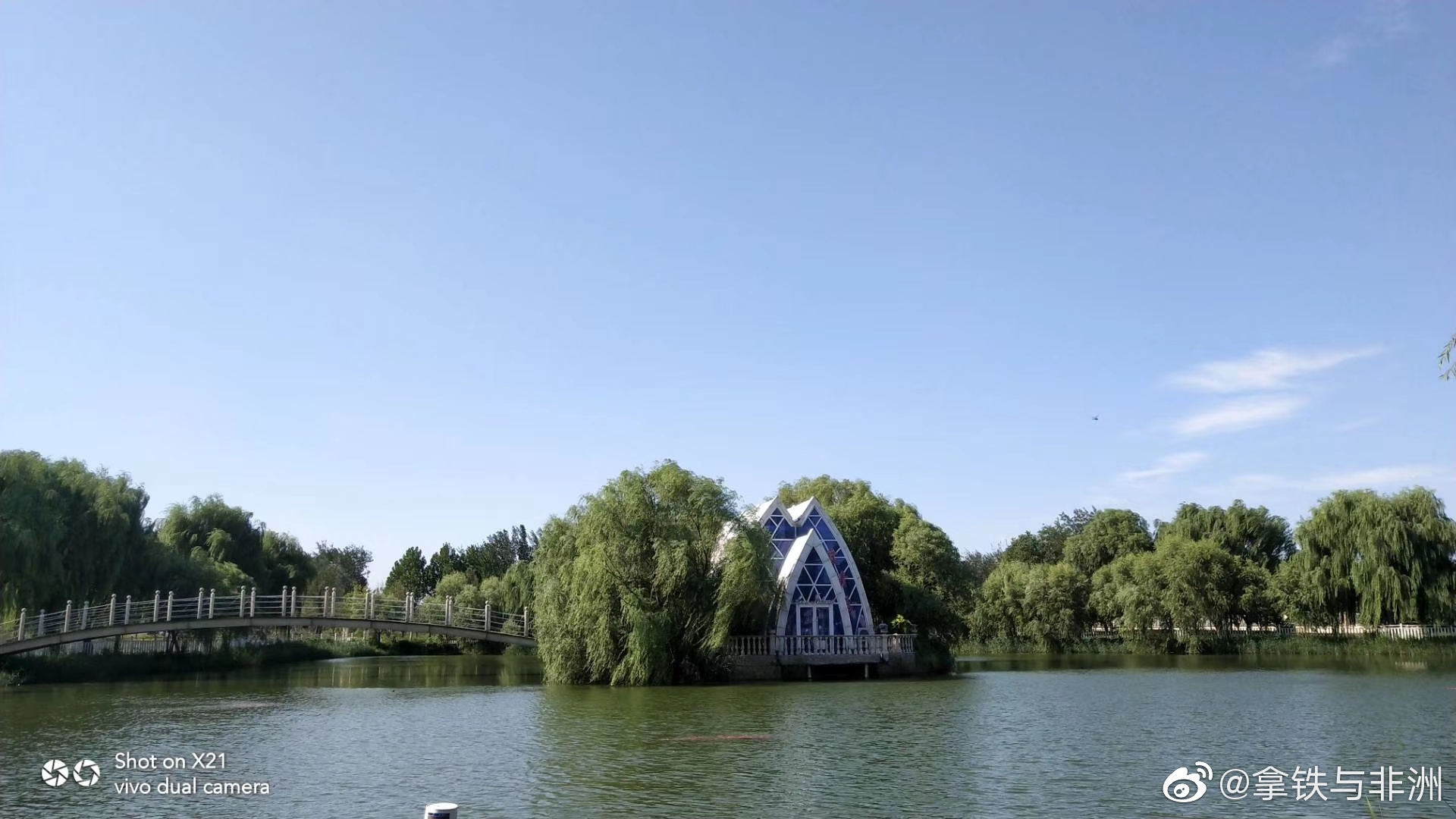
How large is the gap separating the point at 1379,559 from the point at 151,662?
5620 cm

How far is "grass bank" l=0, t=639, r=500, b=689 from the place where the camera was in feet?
121

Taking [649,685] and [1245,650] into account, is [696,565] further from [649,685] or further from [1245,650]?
[1245,650]

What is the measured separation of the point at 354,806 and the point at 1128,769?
473 inches

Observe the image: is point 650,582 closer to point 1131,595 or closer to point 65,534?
point 65,534

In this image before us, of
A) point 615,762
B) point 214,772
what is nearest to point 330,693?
point 214,772

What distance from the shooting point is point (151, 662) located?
44438 mm

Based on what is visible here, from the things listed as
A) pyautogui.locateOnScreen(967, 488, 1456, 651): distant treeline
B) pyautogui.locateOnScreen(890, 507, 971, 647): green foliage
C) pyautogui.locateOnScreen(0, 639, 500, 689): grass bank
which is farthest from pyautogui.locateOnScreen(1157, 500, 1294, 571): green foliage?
pyautogui.locateOnScreen(0, 639, 500, 689): grass bank

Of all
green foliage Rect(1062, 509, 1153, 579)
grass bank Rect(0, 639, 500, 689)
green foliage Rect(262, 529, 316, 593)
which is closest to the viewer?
grass bank Rect(0, 639, 500, 689)

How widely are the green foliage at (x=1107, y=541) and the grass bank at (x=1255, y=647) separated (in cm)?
937

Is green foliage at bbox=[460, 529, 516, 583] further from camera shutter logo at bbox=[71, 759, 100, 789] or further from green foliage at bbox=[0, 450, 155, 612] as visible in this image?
camera shutter logo at bbox=[71, 759, 100, 789]

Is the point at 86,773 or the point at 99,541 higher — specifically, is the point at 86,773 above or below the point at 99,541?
below

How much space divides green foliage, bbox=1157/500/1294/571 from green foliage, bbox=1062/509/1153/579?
2.89 m

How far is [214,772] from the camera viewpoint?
693 inches

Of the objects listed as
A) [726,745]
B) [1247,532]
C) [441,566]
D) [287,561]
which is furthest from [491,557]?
[726,745]
